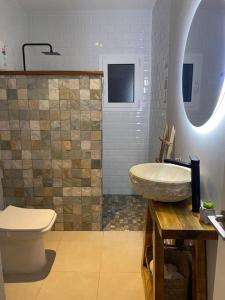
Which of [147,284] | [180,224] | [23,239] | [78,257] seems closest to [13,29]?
[23,239]

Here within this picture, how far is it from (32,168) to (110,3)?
2.03 m

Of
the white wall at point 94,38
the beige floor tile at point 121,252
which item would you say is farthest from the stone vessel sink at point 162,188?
the white wall at point 94,38

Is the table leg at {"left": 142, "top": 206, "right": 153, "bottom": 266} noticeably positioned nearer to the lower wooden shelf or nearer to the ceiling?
the lower wooden shelf

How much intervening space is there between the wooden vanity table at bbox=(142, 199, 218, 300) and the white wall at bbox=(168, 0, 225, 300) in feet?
0.15

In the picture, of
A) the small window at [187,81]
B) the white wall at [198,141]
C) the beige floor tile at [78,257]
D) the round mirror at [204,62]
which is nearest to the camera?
the white wall at [198,141]

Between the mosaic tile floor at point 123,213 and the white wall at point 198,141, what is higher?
the white wall at point 198,141

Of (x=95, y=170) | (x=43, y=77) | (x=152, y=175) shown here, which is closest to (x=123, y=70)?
(x=43, y=77)

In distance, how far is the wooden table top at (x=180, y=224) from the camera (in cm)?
108

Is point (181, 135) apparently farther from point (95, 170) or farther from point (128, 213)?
point (128, 213)

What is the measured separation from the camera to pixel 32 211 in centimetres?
199

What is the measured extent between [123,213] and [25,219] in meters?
1.33

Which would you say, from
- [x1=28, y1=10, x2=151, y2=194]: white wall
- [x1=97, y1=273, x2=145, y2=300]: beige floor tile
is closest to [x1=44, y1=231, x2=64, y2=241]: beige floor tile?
[x1=97, y1=273, x2=145, y2=300]: beige floor tile

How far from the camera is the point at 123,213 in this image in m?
2.92

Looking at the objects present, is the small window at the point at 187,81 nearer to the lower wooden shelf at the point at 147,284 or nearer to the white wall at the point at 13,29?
the lower wooden shelf at the point at 147,284
